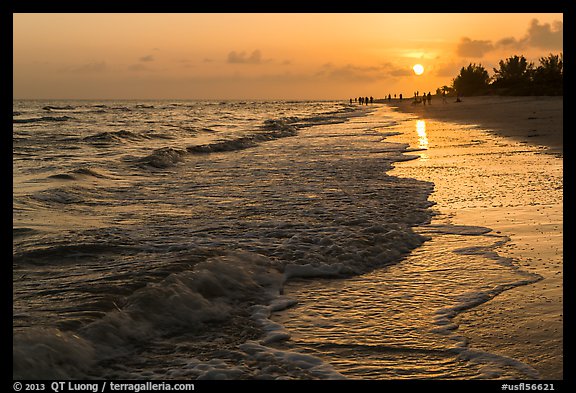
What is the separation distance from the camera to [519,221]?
9016 millimetres

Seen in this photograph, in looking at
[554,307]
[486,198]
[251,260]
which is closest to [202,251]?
[251,260]

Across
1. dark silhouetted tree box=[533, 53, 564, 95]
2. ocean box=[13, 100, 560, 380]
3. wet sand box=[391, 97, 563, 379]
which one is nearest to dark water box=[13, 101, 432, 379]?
ocean box=[13, 100, 560, 380]

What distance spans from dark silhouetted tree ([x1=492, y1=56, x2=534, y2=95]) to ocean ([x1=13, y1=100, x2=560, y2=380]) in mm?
62284

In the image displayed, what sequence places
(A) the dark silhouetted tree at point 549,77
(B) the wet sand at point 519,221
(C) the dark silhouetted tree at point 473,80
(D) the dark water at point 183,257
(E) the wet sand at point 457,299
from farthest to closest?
(C) the dark silhouetted tree at point 473,80, (A) the dark silhouetted tree at point 549,77, (B) the wet sand at point 519,221, (D) the dark water at point 183,257, (E) the wet sand at point 457,299

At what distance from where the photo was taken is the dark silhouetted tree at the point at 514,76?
6875 centimetres

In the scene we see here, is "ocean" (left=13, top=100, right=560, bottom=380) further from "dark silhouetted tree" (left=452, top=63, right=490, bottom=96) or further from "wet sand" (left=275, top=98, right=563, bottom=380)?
"dark silhouetted tree" (left=452, top=63, right=490, bottom=96)

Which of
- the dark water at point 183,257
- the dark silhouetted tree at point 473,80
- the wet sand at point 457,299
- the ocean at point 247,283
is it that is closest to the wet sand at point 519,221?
the wet sand at point 457,299

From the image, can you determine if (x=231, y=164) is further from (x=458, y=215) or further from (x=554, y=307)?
(x=554, y=307)

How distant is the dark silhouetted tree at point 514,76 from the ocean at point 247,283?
62.3 meters

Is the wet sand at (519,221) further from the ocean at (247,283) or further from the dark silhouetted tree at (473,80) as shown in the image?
the dark silhouetted tree at (473,80)

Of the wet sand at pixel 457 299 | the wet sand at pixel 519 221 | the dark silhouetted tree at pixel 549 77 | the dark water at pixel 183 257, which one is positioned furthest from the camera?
the dark silhouetted tree at pixel 549 77

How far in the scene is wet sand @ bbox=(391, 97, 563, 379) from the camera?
483cm

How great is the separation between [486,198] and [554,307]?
5768mm

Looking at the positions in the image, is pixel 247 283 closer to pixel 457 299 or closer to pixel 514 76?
pixel 457 299
